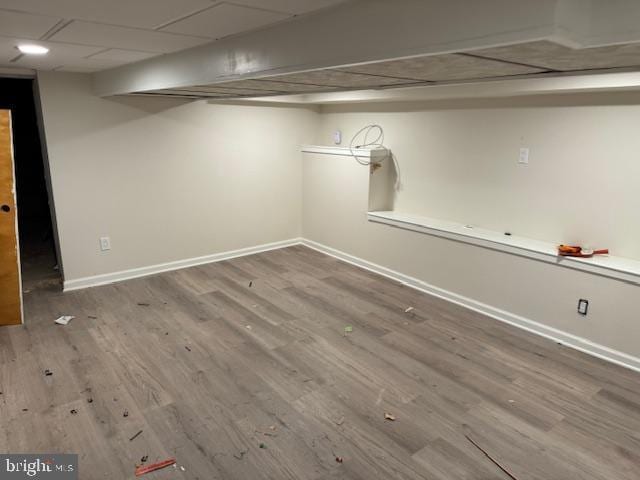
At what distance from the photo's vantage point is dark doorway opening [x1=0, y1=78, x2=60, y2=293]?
553 cm

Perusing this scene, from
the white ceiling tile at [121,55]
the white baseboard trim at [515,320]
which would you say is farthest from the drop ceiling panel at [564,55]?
the white baseboard trim at [515,320]

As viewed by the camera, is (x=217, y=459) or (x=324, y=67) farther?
(x=217, y=459)

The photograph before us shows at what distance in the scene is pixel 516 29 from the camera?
43.3 inches

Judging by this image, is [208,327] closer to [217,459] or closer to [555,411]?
[217,459]

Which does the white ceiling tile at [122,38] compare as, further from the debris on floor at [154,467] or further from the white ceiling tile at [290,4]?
the debris on floor at [154,467]

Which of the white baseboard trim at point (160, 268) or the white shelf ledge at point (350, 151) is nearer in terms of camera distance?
the white baseboard trim at point (160, 268)

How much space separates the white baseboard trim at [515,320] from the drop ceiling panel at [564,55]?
2.13 meters

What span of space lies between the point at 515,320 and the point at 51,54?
12.7 ft

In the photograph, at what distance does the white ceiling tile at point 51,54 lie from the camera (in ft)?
7.47

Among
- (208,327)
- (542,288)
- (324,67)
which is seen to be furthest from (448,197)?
(324,67)

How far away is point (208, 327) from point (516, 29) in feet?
9.81

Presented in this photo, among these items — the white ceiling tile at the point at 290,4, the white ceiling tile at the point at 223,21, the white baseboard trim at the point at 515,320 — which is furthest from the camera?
the white baseboard trim at the point at 515,320

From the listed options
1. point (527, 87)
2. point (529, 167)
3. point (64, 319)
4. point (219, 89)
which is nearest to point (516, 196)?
point (529, 167)

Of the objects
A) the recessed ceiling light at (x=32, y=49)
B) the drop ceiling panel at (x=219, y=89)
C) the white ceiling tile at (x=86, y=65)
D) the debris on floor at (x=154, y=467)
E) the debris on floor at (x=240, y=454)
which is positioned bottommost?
the debris on floor at (x=240, y=454)
